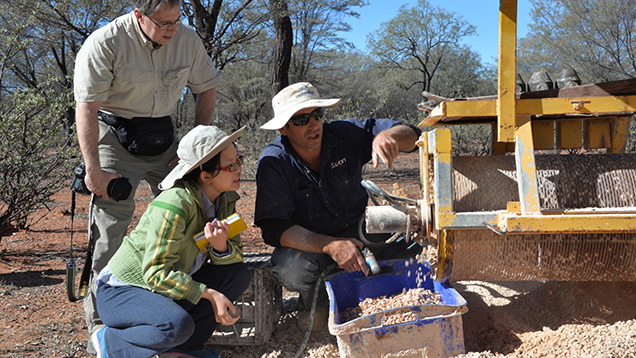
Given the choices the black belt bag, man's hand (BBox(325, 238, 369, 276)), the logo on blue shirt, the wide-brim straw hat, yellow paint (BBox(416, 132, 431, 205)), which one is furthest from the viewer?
the logo on blue shirt

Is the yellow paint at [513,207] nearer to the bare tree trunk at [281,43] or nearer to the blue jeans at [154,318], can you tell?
the blue jeans at [154,318]

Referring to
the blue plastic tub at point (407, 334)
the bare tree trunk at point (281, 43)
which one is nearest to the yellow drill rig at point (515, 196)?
the blue plastic tub at point (407, 334)

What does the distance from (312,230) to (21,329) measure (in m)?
2.05

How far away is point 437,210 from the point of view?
8.45ft

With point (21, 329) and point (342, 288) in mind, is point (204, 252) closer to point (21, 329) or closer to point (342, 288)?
point (342, 288)

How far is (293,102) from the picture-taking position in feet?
11.0

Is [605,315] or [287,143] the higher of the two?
[287,143]

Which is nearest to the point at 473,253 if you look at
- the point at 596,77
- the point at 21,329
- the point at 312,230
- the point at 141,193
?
the point at 312,230

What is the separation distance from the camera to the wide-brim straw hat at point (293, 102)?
326 cm

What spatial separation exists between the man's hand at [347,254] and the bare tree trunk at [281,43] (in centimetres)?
794

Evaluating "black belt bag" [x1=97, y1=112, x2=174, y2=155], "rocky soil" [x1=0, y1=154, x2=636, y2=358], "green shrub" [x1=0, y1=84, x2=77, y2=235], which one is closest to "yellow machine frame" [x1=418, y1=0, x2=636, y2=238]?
"rocky soil" [x1=0, y1=154, x2=636, y2=358]

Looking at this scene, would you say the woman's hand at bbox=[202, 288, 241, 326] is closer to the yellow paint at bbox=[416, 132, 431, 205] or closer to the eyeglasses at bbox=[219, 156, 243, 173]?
the eyeglasses at bbox=[219, 156, 243, 173]

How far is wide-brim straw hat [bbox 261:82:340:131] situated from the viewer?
326 cm

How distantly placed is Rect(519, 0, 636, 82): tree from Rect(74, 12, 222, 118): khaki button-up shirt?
46.9 feet
